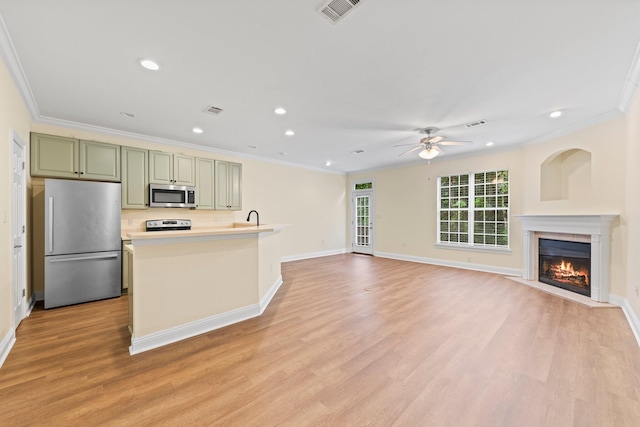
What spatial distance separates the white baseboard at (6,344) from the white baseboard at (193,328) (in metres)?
0.98

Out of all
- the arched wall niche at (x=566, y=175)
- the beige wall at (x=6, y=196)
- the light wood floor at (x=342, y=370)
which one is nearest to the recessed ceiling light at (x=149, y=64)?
the beige wall at (x=6, y=196)

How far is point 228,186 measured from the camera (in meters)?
5.73

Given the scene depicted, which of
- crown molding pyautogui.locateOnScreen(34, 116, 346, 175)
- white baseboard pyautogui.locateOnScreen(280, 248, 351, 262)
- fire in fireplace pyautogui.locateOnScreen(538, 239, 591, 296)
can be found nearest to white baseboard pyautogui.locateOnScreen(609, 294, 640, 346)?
fire in fireplace pyautogui.locateOnScreen(538, 239, 591, 296)

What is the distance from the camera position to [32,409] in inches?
67.1

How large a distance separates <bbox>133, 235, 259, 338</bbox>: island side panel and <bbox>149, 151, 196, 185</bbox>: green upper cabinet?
2766 mm

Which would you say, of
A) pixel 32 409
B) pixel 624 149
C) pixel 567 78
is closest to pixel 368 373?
pixel 32 409

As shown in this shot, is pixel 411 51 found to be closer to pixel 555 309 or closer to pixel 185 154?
pixel 555 309

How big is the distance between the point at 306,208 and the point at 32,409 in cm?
623

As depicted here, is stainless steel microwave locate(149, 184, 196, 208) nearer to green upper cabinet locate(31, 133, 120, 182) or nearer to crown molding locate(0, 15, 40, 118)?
green upper cabinet locate(31, 133, 120, 182)

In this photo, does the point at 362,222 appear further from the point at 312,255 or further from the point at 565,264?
the point at 565,264

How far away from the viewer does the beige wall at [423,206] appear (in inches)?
215

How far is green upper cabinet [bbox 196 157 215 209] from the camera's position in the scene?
5289mm

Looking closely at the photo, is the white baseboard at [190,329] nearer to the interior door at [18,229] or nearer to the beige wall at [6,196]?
the beige wall at [6,196]

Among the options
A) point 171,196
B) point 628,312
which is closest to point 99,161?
point 171,196
